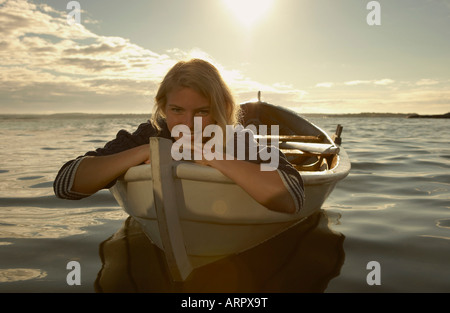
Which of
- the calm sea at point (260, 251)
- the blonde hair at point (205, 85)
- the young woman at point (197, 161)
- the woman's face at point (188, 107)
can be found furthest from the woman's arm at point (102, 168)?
the calm sea at point (260, 251)

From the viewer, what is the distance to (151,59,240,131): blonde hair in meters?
2.81

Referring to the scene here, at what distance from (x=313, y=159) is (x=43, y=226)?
4.90 m

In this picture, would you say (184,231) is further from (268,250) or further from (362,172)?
(362,172)

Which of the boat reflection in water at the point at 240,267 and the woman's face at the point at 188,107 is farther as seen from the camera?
the boat reflection in water at the point at 240,267

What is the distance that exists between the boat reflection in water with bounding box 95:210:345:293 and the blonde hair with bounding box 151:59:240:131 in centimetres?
134

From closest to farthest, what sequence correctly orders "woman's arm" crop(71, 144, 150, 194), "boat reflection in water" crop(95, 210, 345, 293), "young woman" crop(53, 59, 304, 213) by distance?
"young woman" crop(53, 59, 304, 213) < "woman's arm" crop(71, 144, 150, 194) < "boat reflection in water" crop(95, 210, 345, 293)

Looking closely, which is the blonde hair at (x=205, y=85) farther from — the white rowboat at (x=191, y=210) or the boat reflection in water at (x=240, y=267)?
the boat reflection in water at (x=240, y=267)

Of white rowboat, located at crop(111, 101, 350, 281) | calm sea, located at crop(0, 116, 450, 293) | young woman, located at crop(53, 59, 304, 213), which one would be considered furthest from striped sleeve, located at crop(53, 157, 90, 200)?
calm sea, located at crop(0, 116, 450, 293)

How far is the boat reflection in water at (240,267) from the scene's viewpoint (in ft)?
9.72

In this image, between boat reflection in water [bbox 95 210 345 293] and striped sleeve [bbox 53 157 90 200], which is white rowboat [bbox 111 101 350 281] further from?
striped sleeve [bbox 53 157 90 200]

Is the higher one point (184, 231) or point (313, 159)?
point (313, 159)
